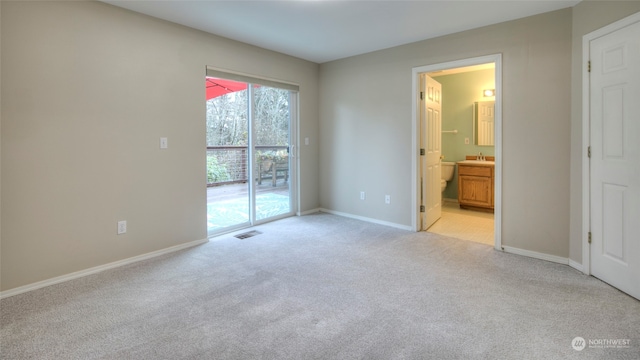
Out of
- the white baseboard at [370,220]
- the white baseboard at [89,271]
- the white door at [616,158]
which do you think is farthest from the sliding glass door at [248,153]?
the white door at [616,158]

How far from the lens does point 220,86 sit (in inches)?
156

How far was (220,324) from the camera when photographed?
81.7 inches

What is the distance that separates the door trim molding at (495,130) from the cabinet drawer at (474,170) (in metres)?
1.75

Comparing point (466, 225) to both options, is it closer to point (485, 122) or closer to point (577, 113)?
point (577, 113)

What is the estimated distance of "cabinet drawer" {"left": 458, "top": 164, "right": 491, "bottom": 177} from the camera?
5227mm

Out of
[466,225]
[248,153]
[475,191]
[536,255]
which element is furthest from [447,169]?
[248,153]

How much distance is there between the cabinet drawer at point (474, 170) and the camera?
5.23m

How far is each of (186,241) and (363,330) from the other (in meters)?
2.43

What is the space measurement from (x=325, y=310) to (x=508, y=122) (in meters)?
2.67

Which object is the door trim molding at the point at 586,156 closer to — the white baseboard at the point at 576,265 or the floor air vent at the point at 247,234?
the white baseboard at the point at 576,265

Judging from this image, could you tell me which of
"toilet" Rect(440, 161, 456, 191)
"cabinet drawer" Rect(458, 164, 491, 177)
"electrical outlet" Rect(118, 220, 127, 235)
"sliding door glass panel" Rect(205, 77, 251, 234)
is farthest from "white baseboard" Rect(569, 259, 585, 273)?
"electrical outlet" Rect(118, 220, 127, 235)

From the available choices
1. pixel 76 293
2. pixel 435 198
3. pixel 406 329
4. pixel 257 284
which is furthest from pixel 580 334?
pixel 76 293

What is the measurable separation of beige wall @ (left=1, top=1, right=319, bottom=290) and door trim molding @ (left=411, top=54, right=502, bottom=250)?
2412 millimetres

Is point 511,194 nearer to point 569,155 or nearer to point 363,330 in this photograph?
point 569,155
